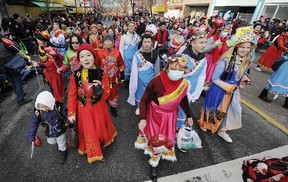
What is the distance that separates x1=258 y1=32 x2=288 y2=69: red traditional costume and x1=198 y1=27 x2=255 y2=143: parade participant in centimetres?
536

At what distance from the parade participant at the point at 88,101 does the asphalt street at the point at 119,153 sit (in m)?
0.31

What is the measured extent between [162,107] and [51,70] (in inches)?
126

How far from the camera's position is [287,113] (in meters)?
4.48

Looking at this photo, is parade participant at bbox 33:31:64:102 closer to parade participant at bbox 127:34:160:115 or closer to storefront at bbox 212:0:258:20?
parade participant at bbox 127:34:160:115

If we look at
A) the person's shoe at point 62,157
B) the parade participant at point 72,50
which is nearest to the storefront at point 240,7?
the parade participant at point 72,50

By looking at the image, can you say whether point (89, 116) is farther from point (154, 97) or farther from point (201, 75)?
point (201, 75)

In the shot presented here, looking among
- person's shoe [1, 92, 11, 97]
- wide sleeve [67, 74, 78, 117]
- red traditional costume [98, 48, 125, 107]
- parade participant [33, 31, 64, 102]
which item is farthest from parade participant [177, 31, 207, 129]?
person's shoe [1, 92, 11, 97]

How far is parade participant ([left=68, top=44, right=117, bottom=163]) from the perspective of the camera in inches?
90.7

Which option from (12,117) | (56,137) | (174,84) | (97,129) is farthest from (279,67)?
(12,117)

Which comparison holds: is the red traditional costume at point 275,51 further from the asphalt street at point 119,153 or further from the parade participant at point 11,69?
the parade participant at point 11,69

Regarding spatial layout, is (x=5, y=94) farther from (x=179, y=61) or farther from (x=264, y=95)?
(x=264, y=95)

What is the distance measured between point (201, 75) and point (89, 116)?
2.14 meters

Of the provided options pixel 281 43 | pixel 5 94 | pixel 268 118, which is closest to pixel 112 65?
pixel 5 94

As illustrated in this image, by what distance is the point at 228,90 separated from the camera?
2885 millimetres
